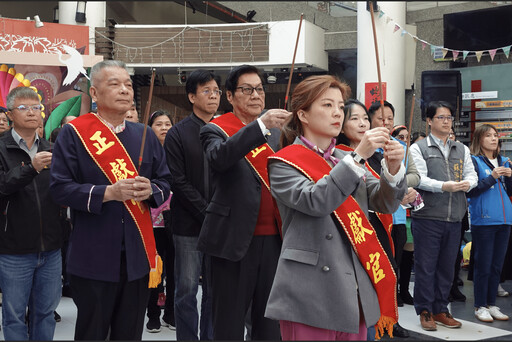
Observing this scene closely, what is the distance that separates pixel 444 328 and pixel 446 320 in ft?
0.23

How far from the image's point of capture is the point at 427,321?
4055mm

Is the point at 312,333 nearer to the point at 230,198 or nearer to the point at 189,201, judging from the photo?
the point at 230,198

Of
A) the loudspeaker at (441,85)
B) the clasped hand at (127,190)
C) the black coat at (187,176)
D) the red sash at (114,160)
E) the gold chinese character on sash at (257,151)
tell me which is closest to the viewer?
the clasped hand at (127,190)

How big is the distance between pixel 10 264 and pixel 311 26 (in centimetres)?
823

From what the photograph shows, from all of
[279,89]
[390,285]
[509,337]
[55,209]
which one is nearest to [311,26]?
[279,89]

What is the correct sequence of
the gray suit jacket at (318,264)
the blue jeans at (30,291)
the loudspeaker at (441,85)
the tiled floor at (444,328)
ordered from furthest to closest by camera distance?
the loudspeaker at (441,85), the tiled floor at (444,328), the blue jeans at (30,291), the gray suit jacket at (318,264)

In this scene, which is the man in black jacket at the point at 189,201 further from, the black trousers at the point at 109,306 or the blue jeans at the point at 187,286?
the black trousers at the point at 109,306

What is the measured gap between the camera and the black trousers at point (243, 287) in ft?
8.00

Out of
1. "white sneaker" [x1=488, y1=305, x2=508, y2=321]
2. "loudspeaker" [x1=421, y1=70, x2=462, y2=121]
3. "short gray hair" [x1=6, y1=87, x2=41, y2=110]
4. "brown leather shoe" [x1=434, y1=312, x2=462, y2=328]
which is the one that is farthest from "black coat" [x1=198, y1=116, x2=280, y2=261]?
"loudspeaker" [x1=421, y1=70, x2=462, y2=121]

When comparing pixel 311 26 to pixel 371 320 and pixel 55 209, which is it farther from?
pixel 371 320

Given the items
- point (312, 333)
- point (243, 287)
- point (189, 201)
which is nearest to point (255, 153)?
point (243, 287)

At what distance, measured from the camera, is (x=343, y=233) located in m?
1.91

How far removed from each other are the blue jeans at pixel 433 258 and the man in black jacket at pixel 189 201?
5.33ft

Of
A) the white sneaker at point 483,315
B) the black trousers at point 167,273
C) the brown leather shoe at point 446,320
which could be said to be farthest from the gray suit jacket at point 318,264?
the white sneaker at point 483,315
